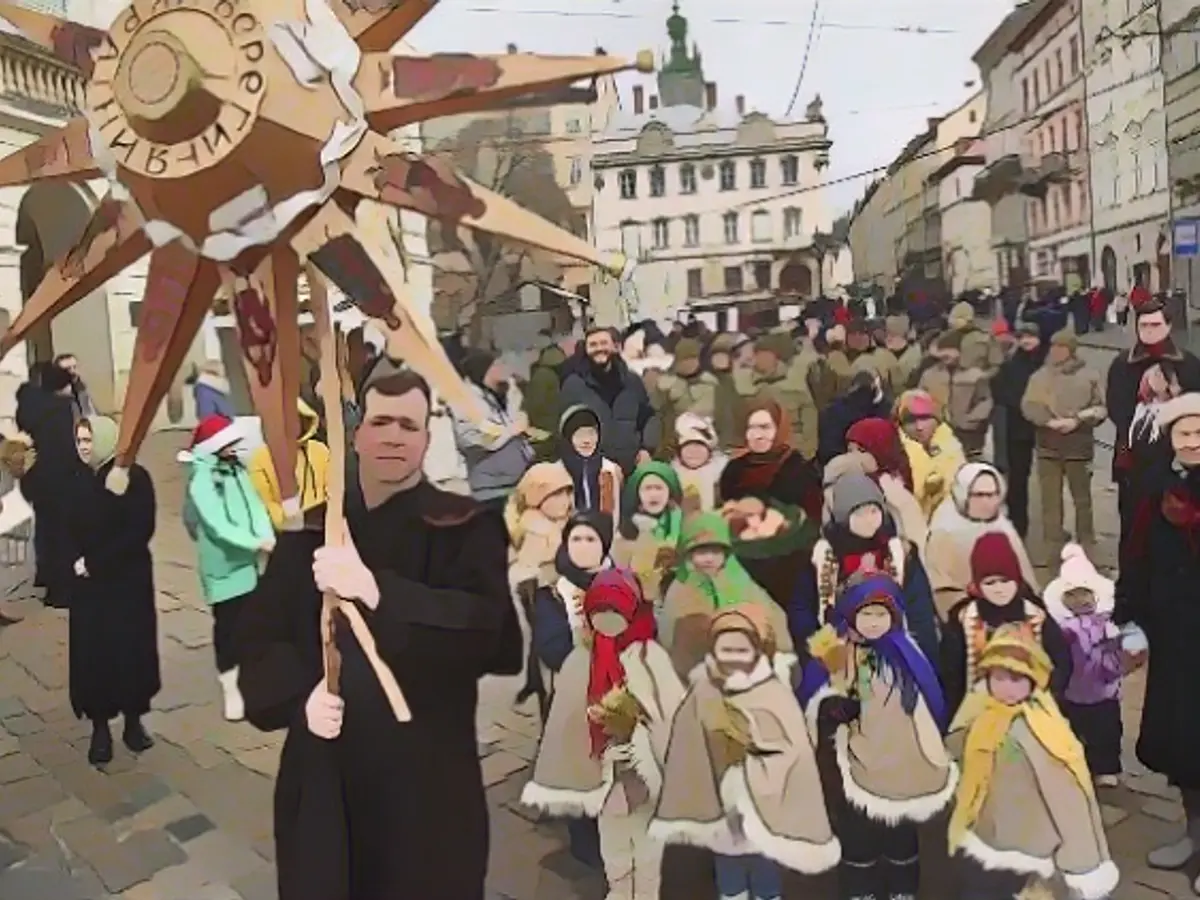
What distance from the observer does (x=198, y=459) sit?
207cm

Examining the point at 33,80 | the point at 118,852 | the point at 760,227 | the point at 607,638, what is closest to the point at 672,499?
the point at 607,638

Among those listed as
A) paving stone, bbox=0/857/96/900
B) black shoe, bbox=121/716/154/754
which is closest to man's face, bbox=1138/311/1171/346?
black shoe, bbox=121/716/154/754

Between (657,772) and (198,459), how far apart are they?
2.94ft

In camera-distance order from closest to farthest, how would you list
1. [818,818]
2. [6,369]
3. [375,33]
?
1. [375,33]
2. [818,818]
3. [6,369]

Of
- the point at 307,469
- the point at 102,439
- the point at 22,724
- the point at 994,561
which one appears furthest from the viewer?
the point at 22,724

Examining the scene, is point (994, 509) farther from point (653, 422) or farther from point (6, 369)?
point (6, 369)

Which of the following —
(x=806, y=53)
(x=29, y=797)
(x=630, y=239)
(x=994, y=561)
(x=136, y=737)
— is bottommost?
(x=29, y=797)

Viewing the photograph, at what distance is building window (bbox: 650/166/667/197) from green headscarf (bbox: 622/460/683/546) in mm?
444

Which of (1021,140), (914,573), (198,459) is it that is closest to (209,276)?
(198,459)

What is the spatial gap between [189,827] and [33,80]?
4.03ft

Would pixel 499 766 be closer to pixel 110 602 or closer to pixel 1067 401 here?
pixel 110 602

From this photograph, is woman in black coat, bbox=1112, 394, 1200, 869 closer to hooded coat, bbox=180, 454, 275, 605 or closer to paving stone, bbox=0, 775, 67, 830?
hooded coat, bbox=180, 454, 275, 605

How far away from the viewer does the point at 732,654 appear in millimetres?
1971

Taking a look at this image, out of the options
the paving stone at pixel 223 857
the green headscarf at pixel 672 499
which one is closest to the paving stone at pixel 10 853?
the paving stone at pixel 223 857
